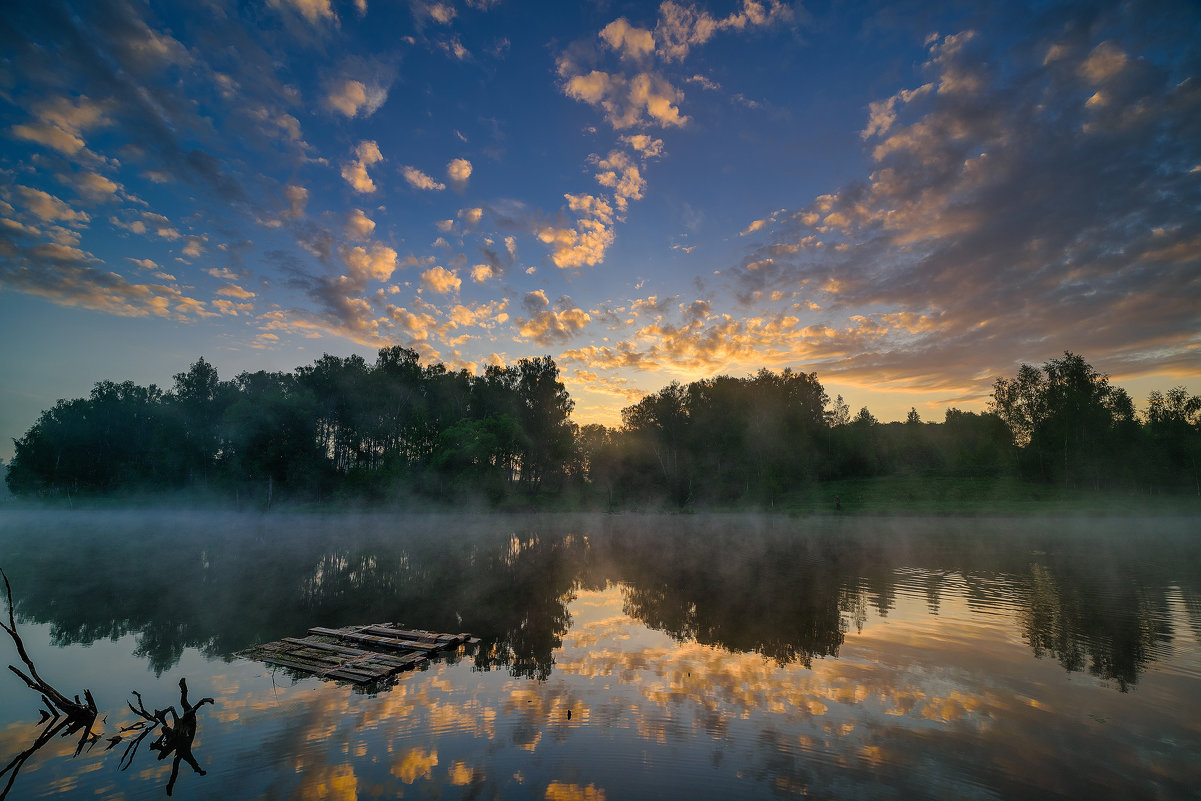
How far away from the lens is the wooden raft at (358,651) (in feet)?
43.5

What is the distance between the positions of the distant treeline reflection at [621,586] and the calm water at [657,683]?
0.21 meters

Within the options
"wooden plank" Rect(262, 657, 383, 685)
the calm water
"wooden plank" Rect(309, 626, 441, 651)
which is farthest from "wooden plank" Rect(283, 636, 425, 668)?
the calm water

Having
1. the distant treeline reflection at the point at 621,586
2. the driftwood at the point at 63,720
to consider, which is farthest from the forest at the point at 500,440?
the driftwood at the point at 63,720

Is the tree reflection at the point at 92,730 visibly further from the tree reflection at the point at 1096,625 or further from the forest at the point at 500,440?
the forest at the point at 500,440

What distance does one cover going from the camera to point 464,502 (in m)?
81.2

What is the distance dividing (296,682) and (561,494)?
88940 millimetres

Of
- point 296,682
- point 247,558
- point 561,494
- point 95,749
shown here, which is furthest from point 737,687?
point 561,494

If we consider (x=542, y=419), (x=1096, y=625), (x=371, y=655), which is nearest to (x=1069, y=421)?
(x=1096, y=625)

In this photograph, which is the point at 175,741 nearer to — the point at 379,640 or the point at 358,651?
the point at 358,651

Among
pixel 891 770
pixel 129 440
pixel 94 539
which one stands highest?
pixel 129 440

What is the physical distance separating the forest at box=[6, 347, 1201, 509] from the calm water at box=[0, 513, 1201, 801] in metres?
51.7

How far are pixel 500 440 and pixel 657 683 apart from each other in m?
73.5

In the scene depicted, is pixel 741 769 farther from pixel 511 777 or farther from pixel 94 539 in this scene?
pixel 94 539

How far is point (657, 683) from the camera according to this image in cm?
1252
